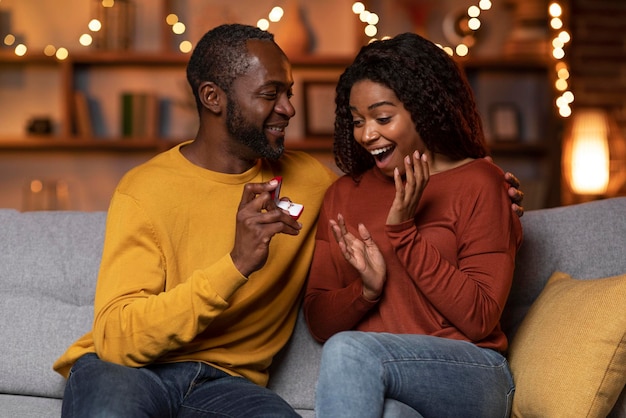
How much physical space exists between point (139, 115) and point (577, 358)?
348cm

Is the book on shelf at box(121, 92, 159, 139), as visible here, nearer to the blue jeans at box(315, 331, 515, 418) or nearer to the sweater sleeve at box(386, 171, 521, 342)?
the sweater sleeve at box(386, 171, 521, 342)

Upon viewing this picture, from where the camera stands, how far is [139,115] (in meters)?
4.86

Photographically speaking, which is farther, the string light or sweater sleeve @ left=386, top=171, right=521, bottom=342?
the string light

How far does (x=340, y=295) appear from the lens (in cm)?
198

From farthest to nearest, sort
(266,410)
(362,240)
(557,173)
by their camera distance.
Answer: (557,173), (362,240), (266,410)

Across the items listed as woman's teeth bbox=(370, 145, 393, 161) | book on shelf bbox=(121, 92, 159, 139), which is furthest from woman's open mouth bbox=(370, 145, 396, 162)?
book on shelf bbox=(121, 92, 159, 139)

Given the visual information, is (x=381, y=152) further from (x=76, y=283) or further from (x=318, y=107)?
(x=318, y=107)

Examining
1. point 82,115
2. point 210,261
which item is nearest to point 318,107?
point 82,115

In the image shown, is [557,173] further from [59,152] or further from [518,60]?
[59,152]

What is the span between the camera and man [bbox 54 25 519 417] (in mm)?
1766

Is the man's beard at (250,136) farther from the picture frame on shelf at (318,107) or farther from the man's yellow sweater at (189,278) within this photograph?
the picture frame on shelf at (318,107)

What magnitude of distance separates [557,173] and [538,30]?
0.81 metres

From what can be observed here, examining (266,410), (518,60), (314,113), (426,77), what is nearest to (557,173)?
(518,60)

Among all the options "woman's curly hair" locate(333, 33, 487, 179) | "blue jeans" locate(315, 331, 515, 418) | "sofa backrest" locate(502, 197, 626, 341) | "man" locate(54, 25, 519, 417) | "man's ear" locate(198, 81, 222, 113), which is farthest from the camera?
"sofa backrest" locate(502, 197, 626, 341)
